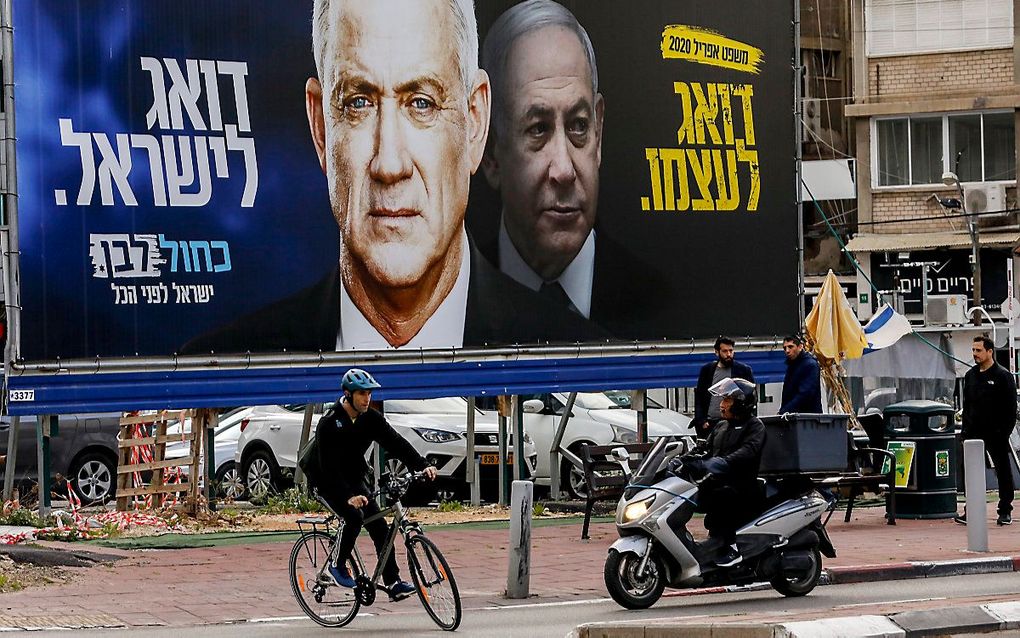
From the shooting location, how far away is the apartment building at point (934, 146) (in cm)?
4397

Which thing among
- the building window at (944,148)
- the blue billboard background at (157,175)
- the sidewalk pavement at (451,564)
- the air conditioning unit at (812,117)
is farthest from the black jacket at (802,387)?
the air conditioning unit at (812,117)

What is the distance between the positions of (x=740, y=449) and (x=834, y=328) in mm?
9936

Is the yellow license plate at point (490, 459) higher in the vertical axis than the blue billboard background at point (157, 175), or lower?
lower

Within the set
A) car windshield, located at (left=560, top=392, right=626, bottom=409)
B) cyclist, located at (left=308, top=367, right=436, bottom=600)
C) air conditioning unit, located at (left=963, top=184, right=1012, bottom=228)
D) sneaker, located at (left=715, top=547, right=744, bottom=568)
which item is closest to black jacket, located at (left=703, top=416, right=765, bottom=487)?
sneaker, located at (left=715, top=547, right=744, bottom=568)

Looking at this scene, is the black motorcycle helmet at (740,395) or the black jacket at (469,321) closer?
the black motorcycle helmet at (740,395)

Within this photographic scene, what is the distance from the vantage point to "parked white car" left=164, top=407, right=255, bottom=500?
22.1 meters

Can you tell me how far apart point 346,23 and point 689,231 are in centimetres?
495

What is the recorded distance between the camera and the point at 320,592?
36.2 feet

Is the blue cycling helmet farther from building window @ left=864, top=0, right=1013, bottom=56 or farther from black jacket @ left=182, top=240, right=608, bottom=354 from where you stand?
building window @ left=864, top=0, right=1013, bottom=56

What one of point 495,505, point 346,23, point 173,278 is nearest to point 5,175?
point 173,278

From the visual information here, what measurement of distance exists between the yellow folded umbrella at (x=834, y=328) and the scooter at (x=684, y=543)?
906cm

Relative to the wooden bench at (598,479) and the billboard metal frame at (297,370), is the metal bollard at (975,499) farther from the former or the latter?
the billboard metal frame at (297,370)

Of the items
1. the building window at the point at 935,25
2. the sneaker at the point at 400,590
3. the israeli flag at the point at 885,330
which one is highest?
the building window at the point at 935,25

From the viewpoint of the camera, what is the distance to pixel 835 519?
18047 mm
